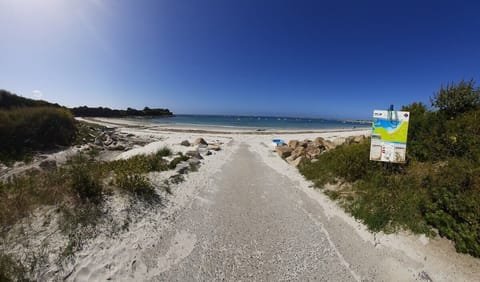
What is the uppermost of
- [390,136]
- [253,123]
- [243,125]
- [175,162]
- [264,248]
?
[390,136]

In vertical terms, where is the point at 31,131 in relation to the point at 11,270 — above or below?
above

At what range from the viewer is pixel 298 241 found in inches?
159

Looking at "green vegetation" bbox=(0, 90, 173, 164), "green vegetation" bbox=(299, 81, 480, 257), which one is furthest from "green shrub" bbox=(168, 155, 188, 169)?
"green vegetation" bbox=(0, 90, 173, 164)

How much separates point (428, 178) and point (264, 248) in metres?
4.65

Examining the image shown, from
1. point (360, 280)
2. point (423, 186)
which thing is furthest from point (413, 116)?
point (360, 280)

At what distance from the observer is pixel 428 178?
4.99m

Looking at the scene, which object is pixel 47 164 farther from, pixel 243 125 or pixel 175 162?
pixel 243 125

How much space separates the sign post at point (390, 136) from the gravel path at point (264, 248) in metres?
2.70

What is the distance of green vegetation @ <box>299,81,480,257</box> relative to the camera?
3809 mm

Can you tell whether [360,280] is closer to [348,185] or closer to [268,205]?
[268,205]

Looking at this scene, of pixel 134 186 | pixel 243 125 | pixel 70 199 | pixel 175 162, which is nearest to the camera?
pixel 70 199

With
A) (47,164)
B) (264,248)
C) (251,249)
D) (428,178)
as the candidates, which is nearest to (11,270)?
(251,249)

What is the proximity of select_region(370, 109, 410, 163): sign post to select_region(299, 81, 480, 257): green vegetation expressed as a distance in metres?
0.59

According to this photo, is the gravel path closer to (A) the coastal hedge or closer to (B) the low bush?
(B) the low bush
